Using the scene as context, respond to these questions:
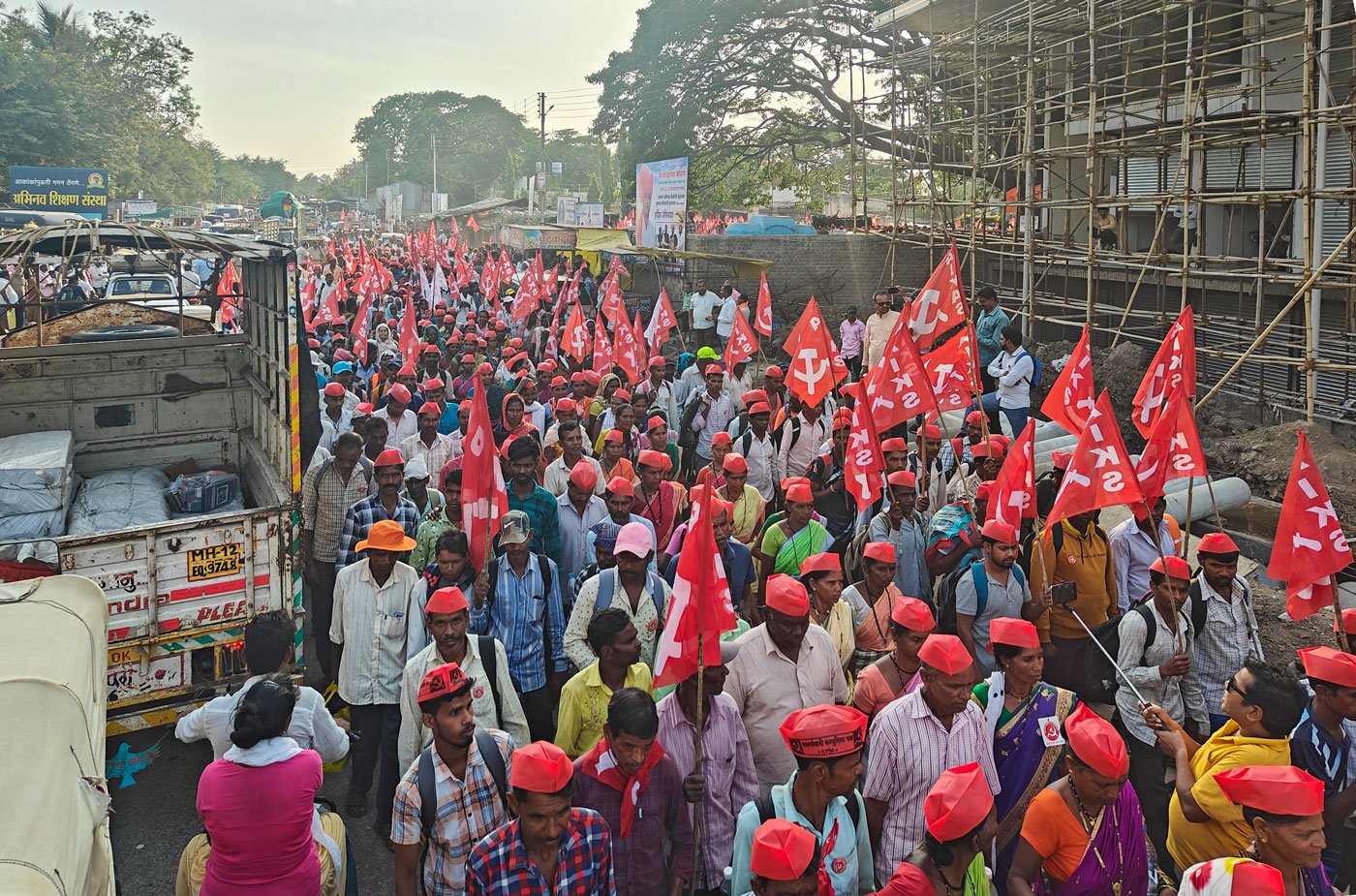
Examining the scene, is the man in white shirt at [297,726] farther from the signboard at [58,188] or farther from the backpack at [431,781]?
the signboard at [58,188]

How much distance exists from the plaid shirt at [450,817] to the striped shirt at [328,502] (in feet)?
10.9

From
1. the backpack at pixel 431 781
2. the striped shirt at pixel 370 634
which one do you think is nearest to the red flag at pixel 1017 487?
the striped shirt at pixel 370 634

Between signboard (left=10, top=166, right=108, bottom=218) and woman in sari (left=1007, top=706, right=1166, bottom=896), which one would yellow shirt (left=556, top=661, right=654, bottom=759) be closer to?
woman in sari (left=1007, top=706, right=1166, bottom=896)

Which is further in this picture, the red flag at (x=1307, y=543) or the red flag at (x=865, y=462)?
the red flag at (x=865, y=462)

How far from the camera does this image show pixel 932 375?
25.1 ft

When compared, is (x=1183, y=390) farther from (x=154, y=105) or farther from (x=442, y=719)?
(x=154, y=105)

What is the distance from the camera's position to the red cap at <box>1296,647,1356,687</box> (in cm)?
379

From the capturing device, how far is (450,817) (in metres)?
3.55

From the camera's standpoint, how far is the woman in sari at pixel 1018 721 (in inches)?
148

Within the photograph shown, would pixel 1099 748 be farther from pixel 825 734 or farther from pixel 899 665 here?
pixel 899 665

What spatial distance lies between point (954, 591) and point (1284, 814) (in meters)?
2.40

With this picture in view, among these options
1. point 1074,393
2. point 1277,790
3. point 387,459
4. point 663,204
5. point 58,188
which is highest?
point 58,188

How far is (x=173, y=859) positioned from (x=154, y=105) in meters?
58.6

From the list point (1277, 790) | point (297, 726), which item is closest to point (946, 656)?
point (1277, 790)
